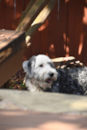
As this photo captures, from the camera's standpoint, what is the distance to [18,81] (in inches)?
250

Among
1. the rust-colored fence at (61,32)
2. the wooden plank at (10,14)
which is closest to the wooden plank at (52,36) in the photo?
the rust-colored fence at (61,32)

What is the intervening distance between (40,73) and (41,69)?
11 centimetres

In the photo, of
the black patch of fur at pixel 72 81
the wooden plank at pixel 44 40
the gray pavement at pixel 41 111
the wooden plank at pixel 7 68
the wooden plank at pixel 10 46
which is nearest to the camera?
the gray pavement at pixel 41 111

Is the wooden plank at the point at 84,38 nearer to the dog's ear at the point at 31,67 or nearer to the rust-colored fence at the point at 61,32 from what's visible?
the rust-colored fence at the point at 61,32

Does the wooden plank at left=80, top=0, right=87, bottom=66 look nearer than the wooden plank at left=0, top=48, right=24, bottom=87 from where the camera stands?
No

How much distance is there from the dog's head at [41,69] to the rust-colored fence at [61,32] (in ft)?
6.83

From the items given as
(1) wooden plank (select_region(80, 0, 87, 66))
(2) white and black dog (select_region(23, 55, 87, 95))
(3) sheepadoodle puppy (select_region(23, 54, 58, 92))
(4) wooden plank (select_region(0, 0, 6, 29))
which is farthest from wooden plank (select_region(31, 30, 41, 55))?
(3) sheepadoodle puppy (select_region(23, 54, 58, 92))

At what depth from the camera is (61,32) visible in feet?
21.4

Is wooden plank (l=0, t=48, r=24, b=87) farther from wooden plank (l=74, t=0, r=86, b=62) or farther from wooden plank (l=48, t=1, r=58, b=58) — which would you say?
wooden plank (l=74, t=0, r=86, b=62)

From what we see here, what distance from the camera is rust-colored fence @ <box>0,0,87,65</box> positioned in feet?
21.2

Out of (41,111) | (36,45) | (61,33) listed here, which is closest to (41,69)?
(36,45)

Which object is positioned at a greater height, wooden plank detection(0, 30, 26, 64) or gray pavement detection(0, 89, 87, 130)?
wooden plank detection(0, 30, 26, 64)

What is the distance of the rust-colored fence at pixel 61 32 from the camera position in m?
6.45

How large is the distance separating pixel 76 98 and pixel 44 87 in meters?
3.34
